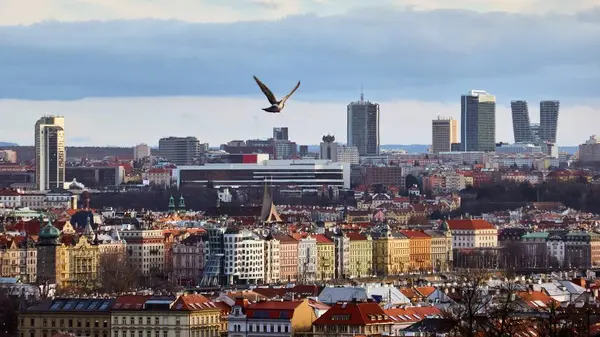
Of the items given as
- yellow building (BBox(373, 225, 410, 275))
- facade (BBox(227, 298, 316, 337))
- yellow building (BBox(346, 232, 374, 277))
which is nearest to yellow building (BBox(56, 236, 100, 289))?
yellow building (BBox(346, 232, 374, 277))

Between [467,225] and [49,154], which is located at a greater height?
[49,154]

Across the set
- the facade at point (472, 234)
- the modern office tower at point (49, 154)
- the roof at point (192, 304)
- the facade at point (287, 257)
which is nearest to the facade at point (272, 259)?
the facade at point (287, 257)

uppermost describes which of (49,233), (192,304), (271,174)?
(271,174)

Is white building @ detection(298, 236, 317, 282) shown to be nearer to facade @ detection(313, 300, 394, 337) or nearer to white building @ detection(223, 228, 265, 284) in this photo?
white building @ detection(223, 228, 265, 284)

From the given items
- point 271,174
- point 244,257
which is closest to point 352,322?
point 244,257

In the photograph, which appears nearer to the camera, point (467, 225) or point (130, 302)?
point (130, 302)

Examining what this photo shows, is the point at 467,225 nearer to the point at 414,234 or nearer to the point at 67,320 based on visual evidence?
the point at 414,234

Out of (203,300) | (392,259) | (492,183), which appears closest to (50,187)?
(492,183)
